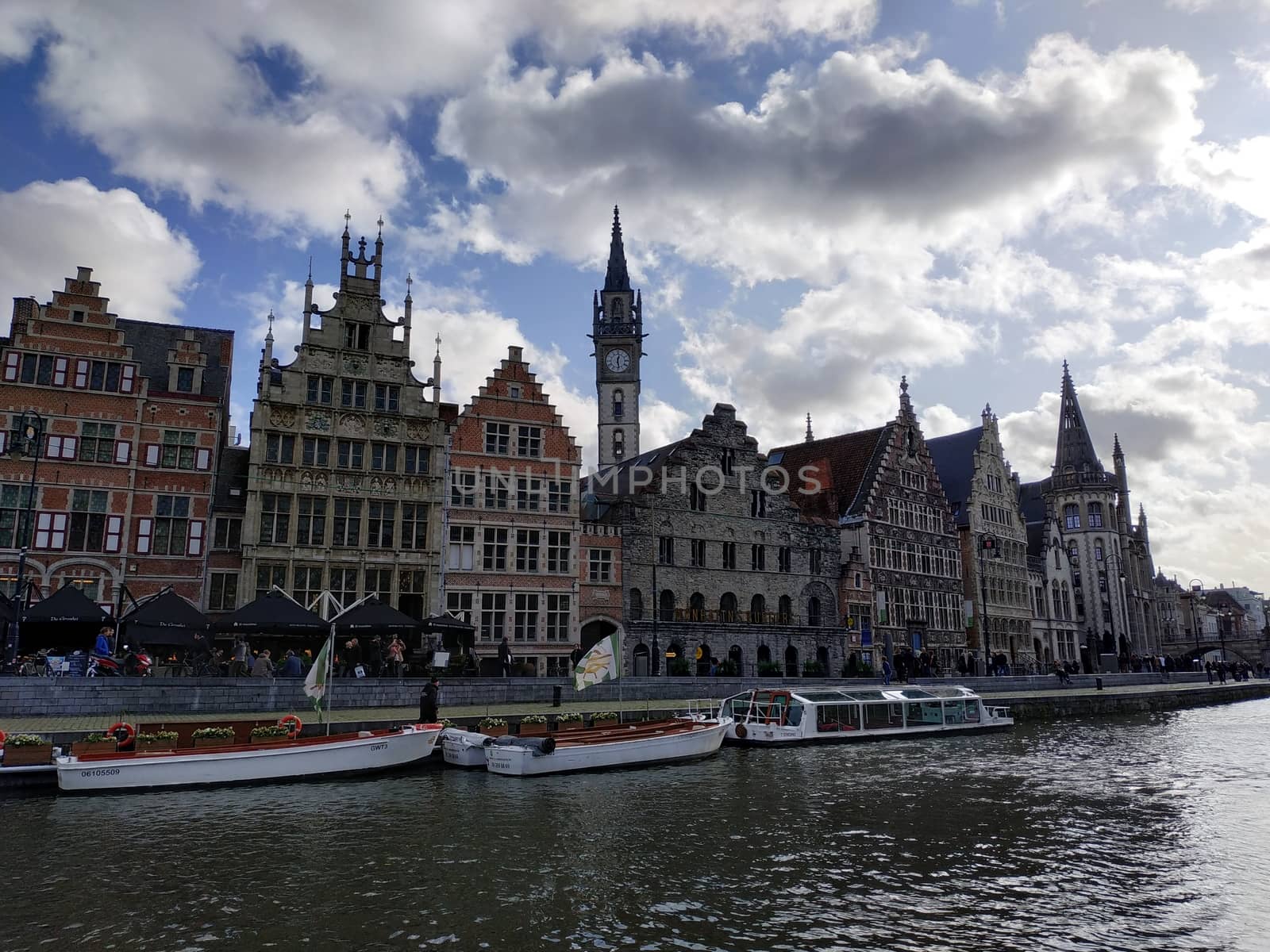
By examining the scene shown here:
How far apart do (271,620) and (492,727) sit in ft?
29.7

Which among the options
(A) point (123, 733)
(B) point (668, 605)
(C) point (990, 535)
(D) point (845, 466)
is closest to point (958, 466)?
(C) point (990, 535)

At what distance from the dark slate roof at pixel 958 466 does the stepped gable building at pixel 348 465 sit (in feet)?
137

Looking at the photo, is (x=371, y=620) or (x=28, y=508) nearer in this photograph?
(x=28, y=508)

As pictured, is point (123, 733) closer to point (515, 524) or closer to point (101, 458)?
point (101, 458)

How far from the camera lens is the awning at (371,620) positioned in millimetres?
31719

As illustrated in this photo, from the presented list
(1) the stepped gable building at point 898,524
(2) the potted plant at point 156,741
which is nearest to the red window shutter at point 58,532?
(2) the potted plant at point 156,741

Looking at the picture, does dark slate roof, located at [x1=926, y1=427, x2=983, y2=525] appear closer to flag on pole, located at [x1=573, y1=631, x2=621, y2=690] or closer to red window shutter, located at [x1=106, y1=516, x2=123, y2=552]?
flag on pole, located at [x1=573, y1=631, x2=621, y2=690]

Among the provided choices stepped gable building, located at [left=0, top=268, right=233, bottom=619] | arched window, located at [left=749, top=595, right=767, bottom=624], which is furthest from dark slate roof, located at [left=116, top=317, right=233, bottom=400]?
arched window, located at [left=749, top=595, right=767, bottom=624]

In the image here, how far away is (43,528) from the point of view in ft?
122

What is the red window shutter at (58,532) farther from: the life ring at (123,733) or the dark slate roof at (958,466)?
the dark slate roof at (958,466)

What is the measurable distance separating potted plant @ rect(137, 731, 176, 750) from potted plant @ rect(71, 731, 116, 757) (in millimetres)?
552

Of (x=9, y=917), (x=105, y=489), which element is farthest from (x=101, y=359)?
(x=9, y=917)

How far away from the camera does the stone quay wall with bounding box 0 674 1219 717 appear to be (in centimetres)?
2595

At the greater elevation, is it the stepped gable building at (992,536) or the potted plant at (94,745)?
the stepped gable building at (992,536)
